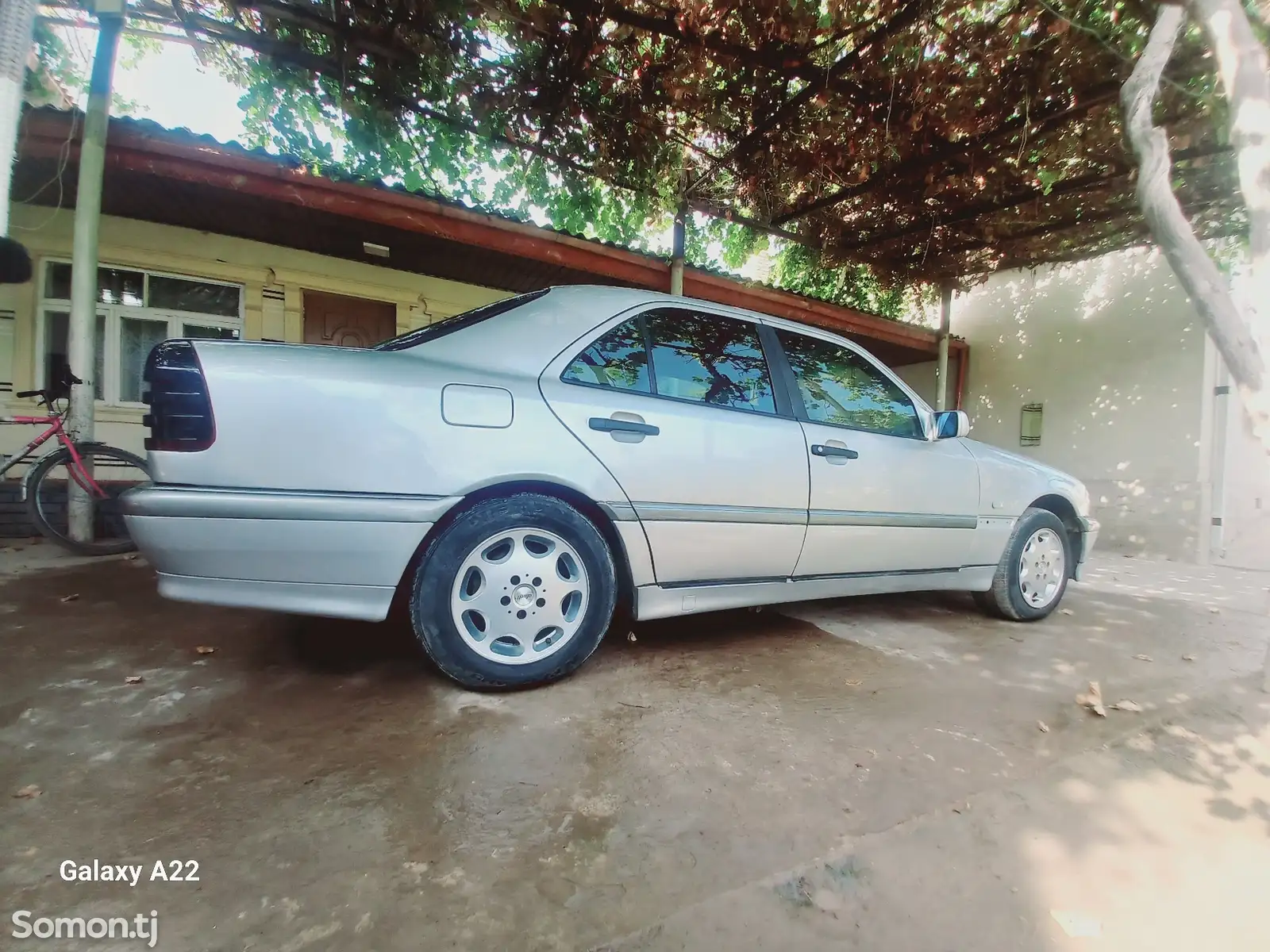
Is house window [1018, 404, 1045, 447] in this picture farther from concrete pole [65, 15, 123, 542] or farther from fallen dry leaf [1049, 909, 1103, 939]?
concrete pole [65, 15, 123, 542]

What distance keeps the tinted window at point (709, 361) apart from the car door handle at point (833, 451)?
0.25 metres

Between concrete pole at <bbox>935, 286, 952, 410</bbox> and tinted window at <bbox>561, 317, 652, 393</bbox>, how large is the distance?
25.1 ft

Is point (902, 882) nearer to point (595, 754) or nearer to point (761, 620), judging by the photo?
point (595, 754)

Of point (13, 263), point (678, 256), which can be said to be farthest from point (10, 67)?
point (678, 256)

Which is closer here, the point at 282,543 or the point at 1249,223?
the point at 282,543

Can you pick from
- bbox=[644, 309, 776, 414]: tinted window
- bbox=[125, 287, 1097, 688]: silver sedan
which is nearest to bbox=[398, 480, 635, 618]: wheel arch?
bbox=[125, 287, 1097, 688]: silver sedan

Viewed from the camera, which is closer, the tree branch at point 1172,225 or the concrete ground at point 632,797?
the concrete ground at point 632,797

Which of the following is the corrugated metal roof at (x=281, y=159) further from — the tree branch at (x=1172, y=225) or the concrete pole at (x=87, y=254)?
the tree branch at (x=1172, y=225)

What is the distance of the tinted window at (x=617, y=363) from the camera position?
2273mm

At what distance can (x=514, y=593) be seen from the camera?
2098 mm

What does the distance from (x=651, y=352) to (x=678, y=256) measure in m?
4.41

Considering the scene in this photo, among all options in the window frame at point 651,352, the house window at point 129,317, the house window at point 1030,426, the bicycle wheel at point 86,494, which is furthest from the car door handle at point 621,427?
the house window at point 1030,426

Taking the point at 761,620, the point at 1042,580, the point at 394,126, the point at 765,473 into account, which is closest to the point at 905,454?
the point at 765,473

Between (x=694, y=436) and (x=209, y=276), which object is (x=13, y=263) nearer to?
(x=694, y=436)
